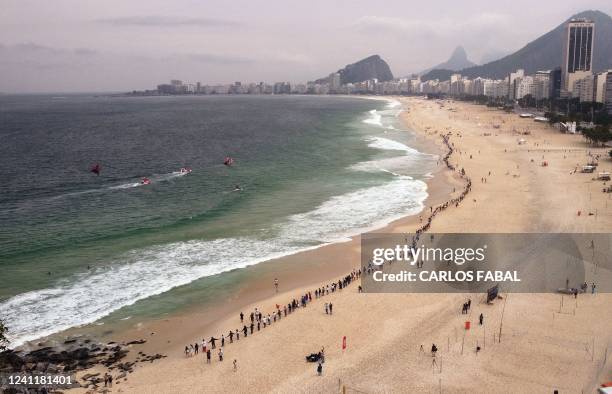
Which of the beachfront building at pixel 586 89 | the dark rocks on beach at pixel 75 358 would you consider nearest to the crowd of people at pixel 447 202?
the dark rocks on beach at pixel 75 358

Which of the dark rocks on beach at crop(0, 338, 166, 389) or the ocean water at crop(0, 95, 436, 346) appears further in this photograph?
the ocean water at crop(0, 95, 436, 346)

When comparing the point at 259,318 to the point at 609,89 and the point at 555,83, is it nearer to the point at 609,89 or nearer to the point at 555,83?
the point at 609,89

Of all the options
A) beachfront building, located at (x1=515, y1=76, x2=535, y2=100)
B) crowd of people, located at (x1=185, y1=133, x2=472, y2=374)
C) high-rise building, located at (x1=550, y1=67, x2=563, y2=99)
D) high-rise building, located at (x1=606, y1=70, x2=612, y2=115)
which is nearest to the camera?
crowd of people, located at (x1=185, y1=133, x2=472, y2=374)

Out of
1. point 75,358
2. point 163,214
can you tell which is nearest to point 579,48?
point 163,214

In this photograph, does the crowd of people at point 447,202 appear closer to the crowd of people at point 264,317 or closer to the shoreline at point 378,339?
the crowd of people at point 264,317

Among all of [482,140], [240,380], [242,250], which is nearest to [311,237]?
[242,250]

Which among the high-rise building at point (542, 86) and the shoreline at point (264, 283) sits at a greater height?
the high-rise building at point (542, 86)

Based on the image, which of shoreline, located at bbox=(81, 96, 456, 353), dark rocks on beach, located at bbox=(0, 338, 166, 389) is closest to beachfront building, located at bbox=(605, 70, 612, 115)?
shoreline, located at bbox=(81, 96, 456, 353)

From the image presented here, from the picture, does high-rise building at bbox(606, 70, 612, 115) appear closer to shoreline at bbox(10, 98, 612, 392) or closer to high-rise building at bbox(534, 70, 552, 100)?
high-rise building at bbox(534, 70, 552, 100)
